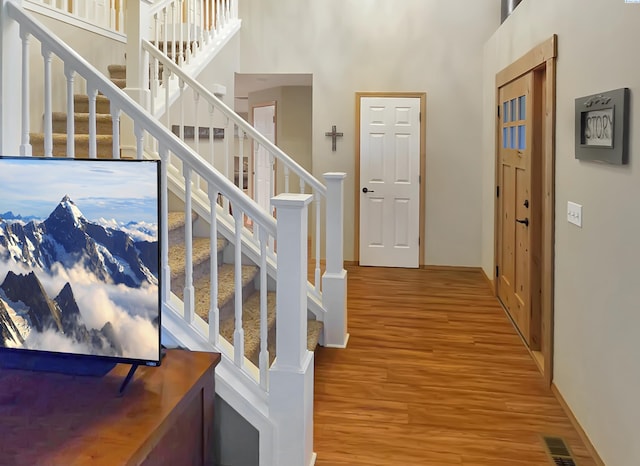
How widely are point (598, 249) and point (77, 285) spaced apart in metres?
2.15

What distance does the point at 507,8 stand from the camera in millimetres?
5352

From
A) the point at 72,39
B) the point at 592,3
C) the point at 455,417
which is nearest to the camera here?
the point at 592,3

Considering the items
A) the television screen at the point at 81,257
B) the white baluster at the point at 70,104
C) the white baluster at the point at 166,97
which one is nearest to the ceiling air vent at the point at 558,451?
the television screen at the point at 81,257

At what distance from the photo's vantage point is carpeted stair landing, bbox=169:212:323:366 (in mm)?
2988

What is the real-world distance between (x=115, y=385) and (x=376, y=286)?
3947 mm

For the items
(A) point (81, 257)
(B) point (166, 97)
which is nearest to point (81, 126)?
(B) point (166, 97)

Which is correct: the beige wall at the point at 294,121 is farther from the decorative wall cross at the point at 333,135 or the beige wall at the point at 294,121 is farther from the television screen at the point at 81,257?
the television screen at the point at 81,257

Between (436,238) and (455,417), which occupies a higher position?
(436,238)

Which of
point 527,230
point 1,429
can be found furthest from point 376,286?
point 1,429

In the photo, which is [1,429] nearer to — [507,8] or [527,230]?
[527,230]

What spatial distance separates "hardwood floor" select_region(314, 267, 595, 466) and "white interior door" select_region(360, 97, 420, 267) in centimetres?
164

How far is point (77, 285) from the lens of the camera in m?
1.89

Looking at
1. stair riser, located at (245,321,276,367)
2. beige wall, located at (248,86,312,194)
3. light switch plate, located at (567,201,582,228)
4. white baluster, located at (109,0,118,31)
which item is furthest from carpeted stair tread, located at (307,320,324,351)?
beige wall, located at (248,86,312,194)

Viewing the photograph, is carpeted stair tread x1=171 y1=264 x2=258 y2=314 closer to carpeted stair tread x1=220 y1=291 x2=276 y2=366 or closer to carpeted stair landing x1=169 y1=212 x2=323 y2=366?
carpeted stair landing x1=169 y1=212 x2=323 y2=366
